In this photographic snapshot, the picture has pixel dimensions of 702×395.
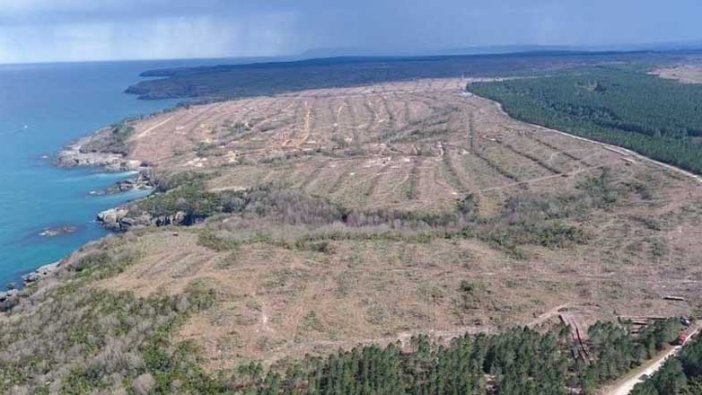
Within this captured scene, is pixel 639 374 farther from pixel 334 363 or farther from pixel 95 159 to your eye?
pixel 95 159

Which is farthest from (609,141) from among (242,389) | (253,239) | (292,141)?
(242,389)

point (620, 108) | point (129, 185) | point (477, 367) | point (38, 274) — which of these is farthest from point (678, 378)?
point (620, 108)

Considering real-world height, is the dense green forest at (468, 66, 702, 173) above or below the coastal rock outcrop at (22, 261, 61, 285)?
above

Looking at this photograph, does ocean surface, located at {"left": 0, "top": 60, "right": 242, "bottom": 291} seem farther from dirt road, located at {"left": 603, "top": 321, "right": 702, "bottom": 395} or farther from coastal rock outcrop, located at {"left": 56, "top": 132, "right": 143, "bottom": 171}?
dirt road, located at {"left": 603, "top": 321, "right": 702, "bottom": 395}

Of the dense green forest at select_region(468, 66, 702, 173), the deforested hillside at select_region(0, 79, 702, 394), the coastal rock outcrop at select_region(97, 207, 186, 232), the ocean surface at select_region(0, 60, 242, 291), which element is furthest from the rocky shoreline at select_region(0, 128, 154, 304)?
the dense green forest at select_region(468, 66, 702, 173)

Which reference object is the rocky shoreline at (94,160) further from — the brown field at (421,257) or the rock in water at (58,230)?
the rock in water at (58,230)
